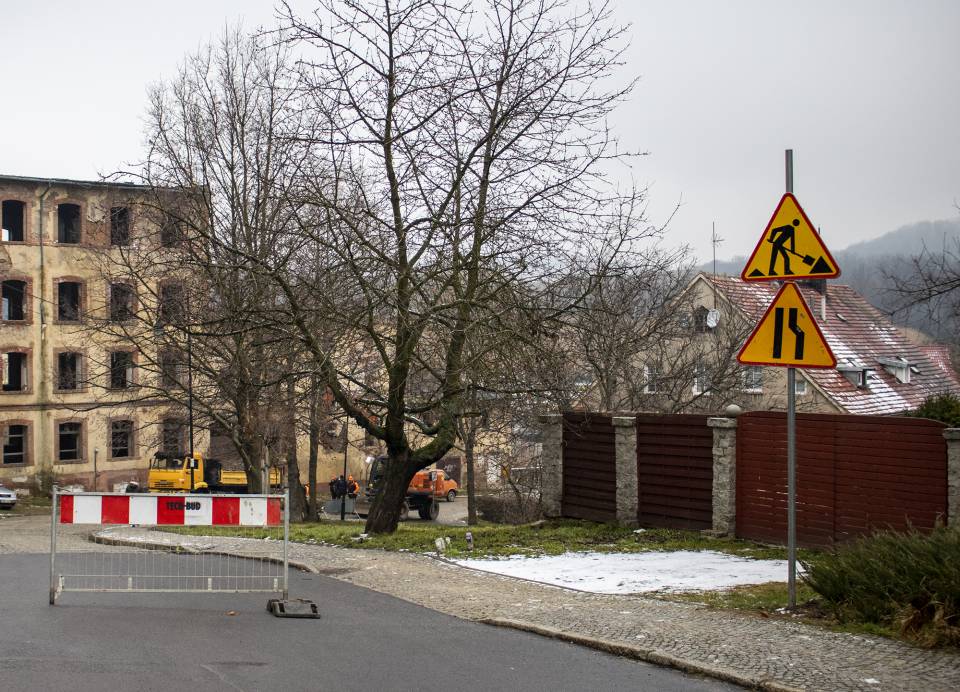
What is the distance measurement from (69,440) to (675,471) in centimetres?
3774

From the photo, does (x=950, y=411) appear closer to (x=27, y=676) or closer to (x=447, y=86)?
(x=447, y=86)

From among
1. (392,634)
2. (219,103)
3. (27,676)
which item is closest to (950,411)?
(392,634)

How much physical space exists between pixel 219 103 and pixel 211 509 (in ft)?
65.7

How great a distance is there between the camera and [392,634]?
888cm

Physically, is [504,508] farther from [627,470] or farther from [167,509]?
[167,509]

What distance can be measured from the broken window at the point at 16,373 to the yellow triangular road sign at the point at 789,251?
43.1m

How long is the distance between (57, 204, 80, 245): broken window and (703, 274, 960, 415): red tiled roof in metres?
29.0

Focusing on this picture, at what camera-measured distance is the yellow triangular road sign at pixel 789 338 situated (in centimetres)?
897

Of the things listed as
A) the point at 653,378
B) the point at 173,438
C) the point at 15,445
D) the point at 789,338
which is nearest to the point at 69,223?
the point at 15,445

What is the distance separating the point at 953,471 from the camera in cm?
1264

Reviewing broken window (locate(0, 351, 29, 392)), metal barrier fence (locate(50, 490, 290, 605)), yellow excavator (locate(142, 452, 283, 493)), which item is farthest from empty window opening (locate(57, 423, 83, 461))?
metal barrier fence (locate(50, 490, 290, 605))

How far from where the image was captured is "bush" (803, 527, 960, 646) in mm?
7914

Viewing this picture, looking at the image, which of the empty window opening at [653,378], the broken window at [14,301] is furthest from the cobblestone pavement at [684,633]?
the broken window at [14,301]

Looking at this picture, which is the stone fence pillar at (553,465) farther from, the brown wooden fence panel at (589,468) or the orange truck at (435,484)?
the orange truck at (435,484)
